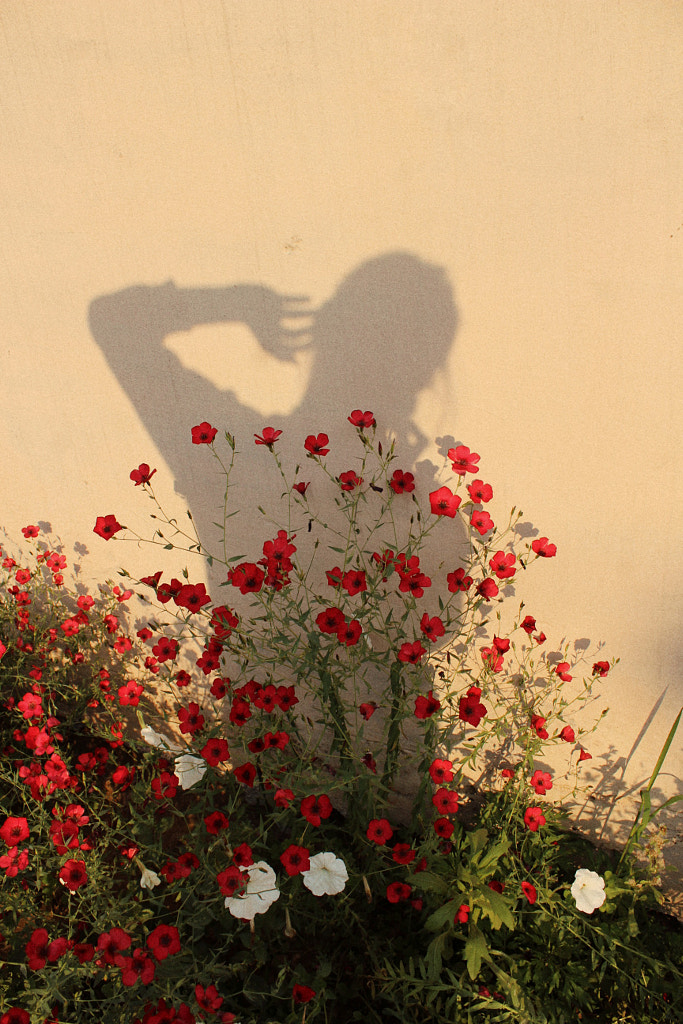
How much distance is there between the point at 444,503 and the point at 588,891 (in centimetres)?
118

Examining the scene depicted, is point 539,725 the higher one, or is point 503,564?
point 503,564

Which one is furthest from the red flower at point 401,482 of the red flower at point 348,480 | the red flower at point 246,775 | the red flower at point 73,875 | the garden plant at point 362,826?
the red flower at point 73,875

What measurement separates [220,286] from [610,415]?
122cm

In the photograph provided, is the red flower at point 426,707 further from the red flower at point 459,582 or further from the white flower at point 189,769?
the white flower at point 189,769

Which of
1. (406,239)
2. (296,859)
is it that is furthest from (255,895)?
(406,239)

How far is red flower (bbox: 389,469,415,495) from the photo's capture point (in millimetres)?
1668

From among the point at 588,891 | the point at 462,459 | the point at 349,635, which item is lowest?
the point at 588,891

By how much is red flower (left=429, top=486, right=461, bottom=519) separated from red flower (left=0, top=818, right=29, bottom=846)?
1.37m

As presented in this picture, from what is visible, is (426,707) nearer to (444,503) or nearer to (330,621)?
(330,621)

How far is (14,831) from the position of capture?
150 centimetres

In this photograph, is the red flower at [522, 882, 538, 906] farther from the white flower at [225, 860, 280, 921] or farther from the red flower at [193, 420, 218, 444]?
the red flower at [193, 420, 218, 444]

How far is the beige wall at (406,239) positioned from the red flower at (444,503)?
0.23 meters

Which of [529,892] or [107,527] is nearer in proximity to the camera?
[529,892]

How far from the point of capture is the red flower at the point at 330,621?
1494 mm
